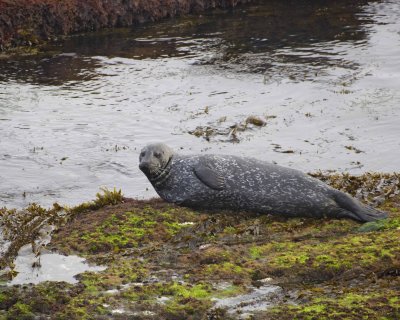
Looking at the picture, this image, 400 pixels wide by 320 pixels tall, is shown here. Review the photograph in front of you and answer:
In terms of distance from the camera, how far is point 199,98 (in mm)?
17188

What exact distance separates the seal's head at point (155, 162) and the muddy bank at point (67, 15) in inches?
505

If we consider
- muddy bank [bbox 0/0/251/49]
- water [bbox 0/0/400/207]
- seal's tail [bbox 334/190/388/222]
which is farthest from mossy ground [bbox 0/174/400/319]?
muddy bank [bbox 0/0/251/49]

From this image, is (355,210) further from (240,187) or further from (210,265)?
(210,265)

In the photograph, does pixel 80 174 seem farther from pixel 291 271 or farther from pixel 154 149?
pixel 291 271

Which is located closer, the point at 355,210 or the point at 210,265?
the point at 210,265

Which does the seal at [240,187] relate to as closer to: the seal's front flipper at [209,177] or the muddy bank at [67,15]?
the seal's front flipper at [209,177]

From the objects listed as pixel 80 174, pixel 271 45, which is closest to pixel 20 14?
pixel 271 45

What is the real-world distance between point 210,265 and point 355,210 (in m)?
2.47

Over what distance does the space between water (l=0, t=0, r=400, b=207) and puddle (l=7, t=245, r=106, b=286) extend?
8.97 ft

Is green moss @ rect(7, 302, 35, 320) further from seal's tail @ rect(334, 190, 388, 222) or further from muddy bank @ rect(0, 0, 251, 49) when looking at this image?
muddy bank @ rect(0, 0, 251, 49)

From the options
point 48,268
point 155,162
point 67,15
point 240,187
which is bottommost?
point 48,268

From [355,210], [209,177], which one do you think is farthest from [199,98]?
[355,210]

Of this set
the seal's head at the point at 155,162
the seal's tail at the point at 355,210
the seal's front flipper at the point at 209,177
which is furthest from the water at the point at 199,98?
the seal's tail at the point at 355,210

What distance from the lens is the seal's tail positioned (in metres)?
9.51
